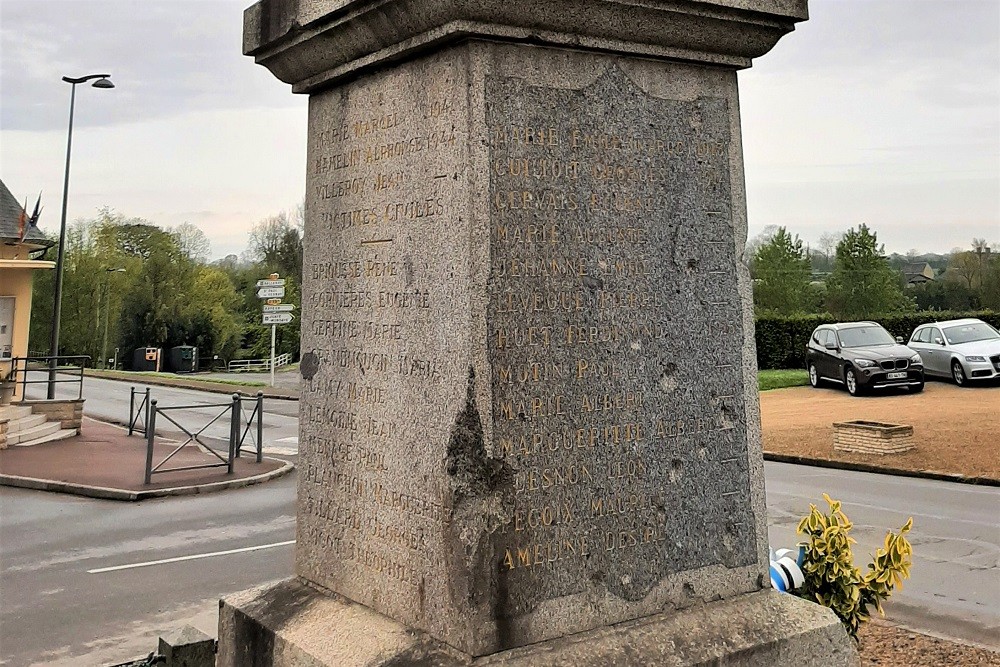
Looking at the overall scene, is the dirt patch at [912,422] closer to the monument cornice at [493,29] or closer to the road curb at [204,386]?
the monument cornice at [493,29]

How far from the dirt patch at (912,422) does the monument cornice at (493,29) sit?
1136cm

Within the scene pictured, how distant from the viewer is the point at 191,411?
25047 mm

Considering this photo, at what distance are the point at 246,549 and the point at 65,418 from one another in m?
12.7

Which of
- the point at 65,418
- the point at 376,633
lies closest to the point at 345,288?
the point at 376,633

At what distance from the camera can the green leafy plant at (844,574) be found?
3.65 meters

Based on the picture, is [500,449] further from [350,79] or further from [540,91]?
[350,79]

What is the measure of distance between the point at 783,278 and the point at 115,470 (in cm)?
3400

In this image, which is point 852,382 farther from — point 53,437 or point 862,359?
point 53,437

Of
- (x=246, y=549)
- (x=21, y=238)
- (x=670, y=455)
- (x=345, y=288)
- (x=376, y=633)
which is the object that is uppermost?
(x=21, y=238)

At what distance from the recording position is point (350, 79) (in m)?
2.98

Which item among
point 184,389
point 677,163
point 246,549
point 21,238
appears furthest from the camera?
point 184,389

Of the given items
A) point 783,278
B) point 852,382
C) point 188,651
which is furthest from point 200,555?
point 783,278

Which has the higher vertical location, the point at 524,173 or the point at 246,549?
the point at 524,173

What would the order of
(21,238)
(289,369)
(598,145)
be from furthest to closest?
1. (289,369)
2. (21,238)
3. (598,145)
